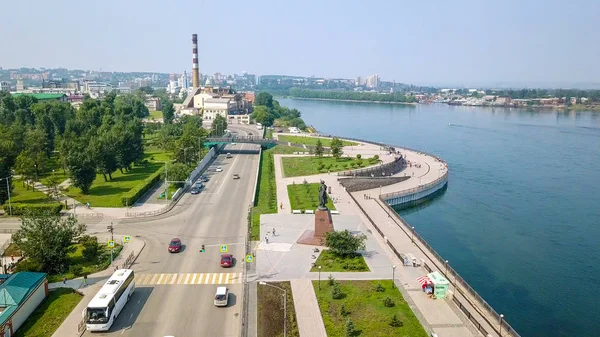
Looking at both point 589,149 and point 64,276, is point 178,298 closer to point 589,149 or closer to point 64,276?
point 64,276

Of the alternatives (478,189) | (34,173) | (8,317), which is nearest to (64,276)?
(8,317)

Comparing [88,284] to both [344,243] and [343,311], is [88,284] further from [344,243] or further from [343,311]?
[344,243]

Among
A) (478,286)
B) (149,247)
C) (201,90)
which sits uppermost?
(201,90)

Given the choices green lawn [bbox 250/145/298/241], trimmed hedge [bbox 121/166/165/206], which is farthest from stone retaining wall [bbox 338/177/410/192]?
trimmed hedge [bbox 121/166/165/206]

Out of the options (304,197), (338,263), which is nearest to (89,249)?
(338,263)

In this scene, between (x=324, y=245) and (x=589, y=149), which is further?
(x=589, y=149)

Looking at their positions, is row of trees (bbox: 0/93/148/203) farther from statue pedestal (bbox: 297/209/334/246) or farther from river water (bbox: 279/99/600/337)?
river water (bbox: 279/99/600/337)

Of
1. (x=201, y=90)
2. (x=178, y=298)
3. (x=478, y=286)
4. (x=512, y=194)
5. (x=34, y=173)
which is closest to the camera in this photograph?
(x=178, y=298)

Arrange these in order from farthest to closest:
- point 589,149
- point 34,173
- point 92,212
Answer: point 589,149, point 34,173, point 92,212
